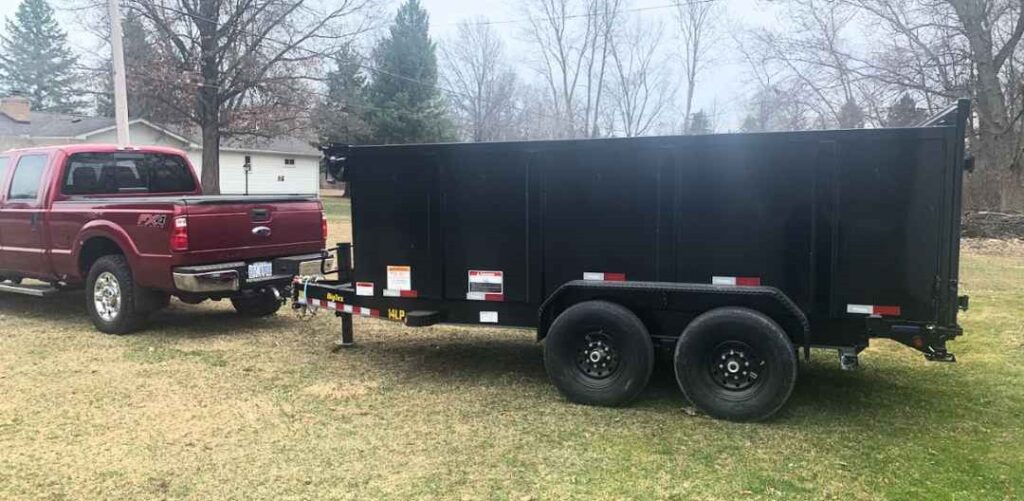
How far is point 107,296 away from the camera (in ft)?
26.3

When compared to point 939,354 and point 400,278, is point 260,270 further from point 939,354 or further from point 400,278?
point 939,354

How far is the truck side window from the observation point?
8664 mm

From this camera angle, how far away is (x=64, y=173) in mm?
8484

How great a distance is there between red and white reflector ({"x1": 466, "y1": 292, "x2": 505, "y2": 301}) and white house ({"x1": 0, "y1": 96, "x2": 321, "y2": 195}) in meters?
21.5

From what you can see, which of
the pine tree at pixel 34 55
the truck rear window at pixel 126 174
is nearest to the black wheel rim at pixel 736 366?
the truck rear window at pixel 126 174

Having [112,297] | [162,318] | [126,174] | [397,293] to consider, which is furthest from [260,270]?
[126,174]

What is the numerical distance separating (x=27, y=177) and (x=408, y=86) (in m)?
34.0

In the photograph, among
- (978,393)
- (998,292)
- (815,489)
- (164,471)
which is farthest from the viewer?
(998,292)

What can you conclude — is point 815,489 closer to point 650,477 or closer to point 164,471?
point 650,477

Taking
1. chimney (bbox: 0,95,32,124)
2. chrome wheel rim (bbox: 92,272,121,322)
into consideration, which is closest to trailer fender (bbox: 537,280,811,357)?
chrome wheel rim (bbox: 92,272,121,322)

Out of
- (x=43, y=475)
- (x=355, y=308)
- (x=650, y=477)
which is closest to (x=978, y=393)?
(x=650, y=477)

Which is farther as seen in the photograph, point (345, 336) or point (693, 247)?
point (345, 336)

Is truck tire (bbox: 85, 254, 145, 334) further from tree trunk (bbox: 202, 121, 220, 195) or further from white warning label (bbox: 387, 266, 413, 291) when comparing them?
tree trunk (bbox: 202, 121, 220, 195)

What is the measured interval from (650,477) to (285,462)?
210cm
